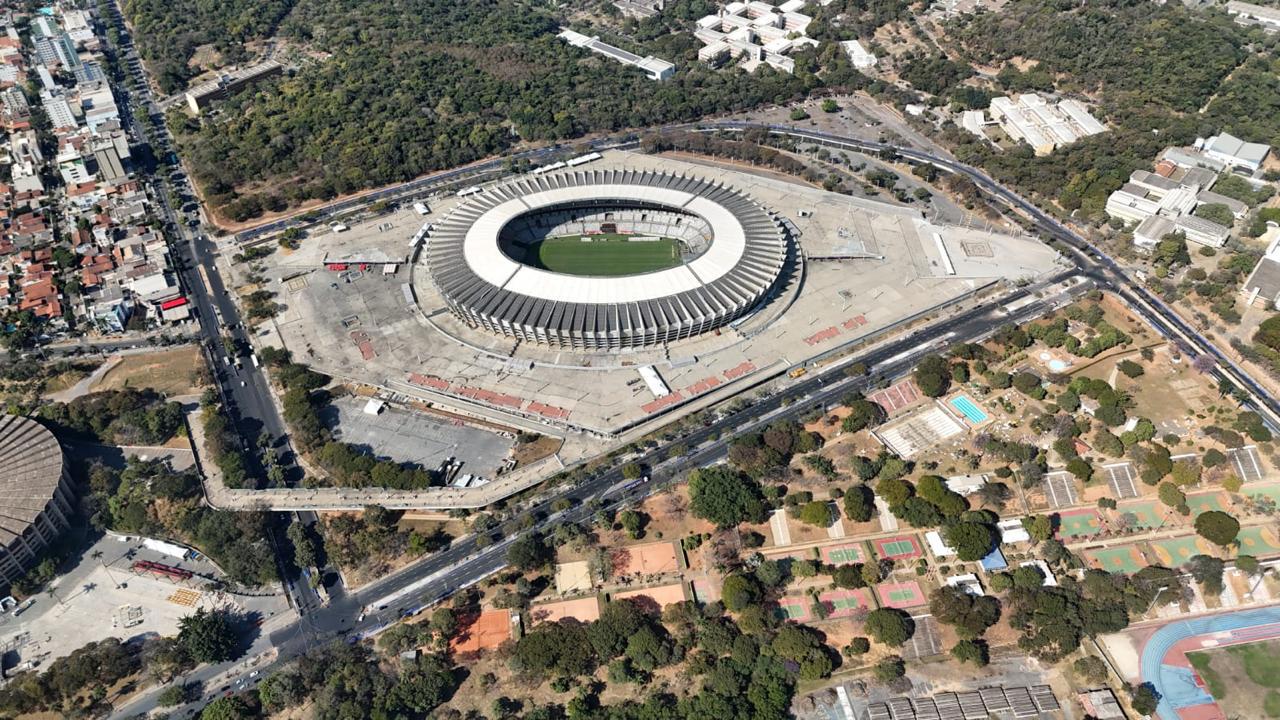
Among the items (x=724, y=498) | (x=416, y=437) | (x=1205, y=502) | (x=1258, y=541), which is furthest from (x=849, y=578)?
(x=416, y=437)

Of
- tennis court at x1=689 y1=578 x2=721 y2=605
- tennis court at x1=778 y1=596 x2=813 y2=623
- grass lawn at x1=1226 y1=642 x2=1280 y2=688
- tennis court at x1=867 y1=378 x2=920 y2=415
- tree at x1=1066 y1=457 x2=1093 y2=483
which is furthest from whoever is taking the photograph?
tennis court at x1=867 y1=378 x2=920 y2=415

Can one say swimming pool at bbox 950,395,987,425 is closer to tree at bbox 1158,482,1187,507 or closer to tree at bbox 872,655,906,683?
tree at bbox 1158,482,1187,507

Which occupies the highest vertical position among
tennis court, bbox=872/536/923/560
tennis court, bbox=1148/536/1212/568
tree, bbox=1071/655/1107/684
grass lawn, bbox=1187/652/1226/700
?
tennis court, bbox=872/536/923/560

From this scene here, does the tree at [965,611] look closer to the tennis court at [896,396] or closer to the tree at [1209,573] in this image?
the tree at [1209,573]

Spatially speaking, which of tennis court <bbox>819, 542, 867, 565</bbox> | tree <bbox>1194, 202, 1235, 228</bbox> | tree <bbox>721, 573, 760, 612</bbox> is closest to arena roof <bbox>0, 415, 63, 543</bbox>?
tree <bbox>721, 573, 760, 612</bbox>

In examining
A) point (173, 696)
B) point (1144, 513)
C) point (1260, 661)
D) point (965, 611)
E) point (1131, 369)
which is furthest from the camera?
point (1131, 369)

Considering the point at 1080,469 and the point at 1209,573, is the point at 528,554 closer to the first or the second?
the point at 1080,469
